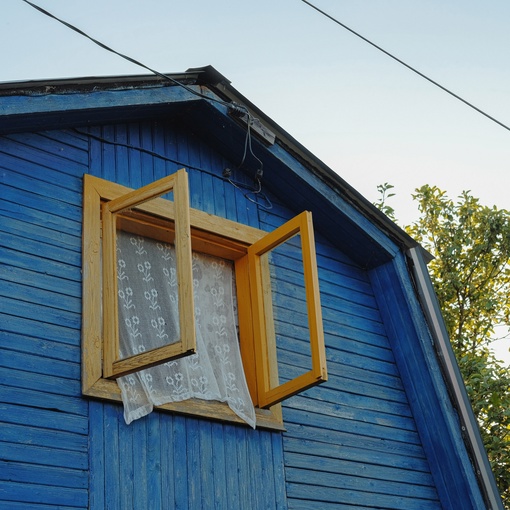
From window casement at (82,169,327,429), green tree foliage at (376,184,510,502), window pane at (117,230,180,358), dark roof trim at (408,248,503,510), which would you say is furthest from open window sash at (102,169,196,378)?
green tree foliage at (376,184,510,502)

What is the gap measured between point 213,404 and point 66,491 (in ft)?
4.18

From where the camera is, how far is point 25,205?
235 inches

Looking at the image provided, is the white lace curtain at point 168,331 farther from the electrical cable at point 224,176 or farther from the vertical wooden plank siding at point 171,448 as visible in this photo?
the electrical cable at point 224,176

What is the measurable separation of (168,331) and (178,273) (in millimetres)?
641

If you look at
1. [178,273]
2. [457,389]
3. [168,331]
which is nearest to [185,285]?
[178,273]

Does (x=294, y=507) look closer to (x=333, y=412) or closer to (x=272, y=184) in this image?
(x=333, y=412)

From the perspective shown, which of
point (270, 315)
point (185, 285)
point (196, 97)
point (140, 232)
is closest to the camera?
point (185, 285)

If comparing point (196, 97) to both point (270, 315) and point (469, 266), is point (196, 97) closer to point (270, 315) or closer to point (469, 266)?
point (270, 315)

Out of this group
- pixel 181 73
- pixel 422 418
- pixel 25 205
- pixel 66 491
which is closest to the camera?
pixel 66 491

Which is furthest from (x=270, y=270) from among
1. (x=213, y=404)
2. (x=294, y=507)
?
(x=294, y=507)

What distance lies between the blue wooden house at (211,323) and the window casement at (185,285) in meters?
0.01

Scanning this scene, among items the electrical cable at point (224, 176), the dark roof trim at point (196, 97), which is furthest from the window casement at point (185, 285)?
the dark roof trim at point (196, 97)

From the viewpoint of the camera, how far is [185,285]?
565 cm

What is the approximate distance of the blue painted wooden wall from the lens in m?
5.48
